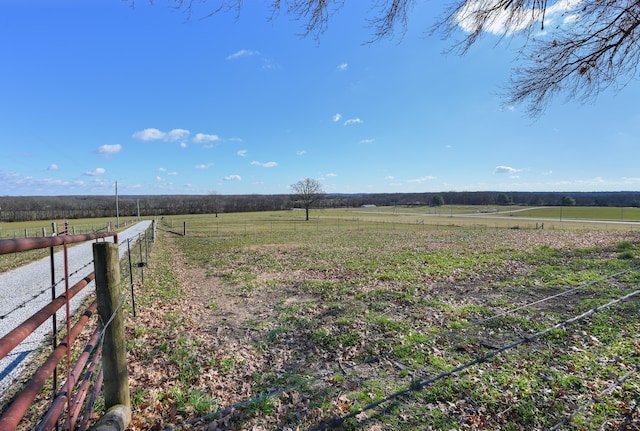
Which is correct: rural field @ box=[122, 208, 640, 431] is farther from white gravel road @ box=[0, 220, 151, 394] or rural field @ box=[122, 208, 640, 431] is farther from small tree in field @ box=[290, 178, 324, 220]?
small tree in field @ box=[290, 178, 324, 220]

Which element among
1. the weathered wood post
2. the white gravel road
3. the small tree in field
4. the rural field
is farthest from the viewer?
the small tree in field

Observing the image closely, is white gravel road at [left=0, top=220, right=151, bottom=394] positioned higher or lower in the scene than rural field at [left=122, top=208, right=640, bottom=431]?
higher

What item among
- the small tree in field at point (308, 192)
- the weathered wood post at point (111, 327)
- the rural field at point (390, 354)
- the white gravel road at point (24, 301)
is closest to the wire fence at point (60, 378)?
the weathered wood post at point (111, 327)

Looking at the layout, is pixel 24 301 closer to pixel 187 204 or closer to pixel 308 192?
pixel 308 192

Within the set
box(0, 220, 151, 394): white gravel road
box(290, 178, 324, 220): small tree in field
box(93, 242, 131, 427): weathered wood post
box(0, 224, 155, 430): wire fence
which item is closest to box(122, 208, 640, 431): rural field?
box(93, 242, 131, 427): weathered wood post

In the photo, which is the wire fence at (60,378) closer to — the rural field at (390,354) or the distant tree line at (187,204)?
the rural field at (390,354)

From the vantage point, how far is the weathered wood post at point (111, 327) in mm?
2600

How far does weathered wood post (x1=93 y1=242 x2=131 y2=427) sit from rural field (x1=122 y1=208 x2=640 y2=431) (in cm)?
75

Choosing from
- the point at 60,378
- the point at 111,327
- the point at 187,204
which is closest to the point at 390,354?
the point at 111,327

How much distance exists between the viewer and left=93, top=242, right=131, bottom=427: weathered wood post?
102 inches

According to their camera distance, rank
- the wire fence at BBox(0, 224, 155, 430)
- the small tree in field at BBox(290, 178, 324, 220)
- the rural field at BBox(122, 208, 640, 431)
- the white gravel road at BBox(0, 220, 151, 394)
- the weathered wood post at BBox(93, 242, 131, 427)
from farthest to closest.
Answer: the small tree in field at BBox(290, 178, 324, 220) → the white gravel road at BBox(0, 220, 151, 394) → the rural field at BBox(122, 208, 640, 431) → the weathered wood post at BBox(93, 242, 131, 427) → the wire fence at BBox(0, 224, 155, 430)

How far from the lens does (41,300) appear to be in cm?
838

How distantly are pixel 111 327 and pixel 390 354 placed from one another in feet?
13.1

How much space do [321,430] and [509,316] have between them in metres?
5.07
